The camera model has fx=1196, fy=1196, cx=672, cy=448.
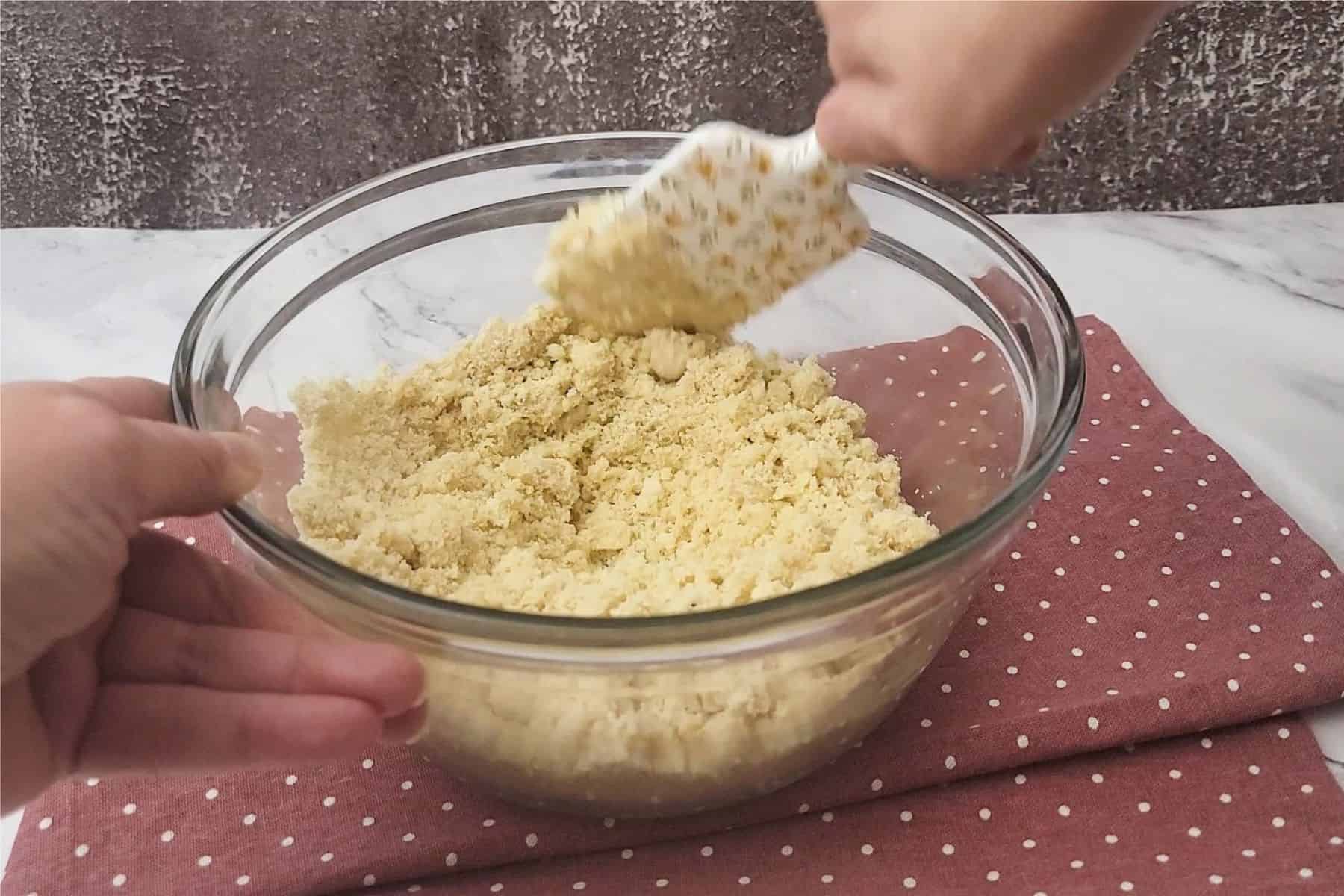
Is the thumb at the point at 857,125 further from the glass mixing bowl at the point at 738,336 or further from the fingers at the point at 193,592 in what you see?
the fingers at the point at 193,592

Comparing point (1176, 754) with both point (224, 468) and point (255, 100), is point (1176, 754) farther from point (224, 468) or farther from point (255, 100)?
point (255, 100)

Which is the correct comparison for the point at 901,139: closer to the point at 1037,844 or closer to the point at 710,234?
the point at 710,234

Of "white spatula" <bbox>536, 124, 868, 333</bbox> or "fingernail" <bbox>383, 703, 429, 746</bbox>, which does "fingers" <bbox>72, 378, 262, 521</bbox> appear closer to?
"fingernail" <bbox>383, 703, 429, 746</bbox>

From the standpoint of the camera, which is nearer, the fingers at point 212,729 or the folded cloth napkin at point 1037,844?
the fingers at point 212,729

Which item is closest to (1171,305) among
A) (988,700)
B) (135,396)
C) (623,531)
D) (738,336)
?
(738,336)

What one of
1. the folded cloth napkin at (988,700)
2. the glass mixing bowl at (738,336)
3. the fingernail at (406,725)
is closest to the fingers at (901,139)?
the glass mixing bowl at (738,336)

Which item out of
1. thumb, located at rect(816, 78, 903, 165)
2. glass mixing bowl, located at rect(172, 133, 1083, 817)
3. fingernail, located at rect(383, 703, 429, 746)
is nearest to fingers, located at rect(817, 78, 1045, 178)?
thumb, located at rect(816, 78, 903, 165)
